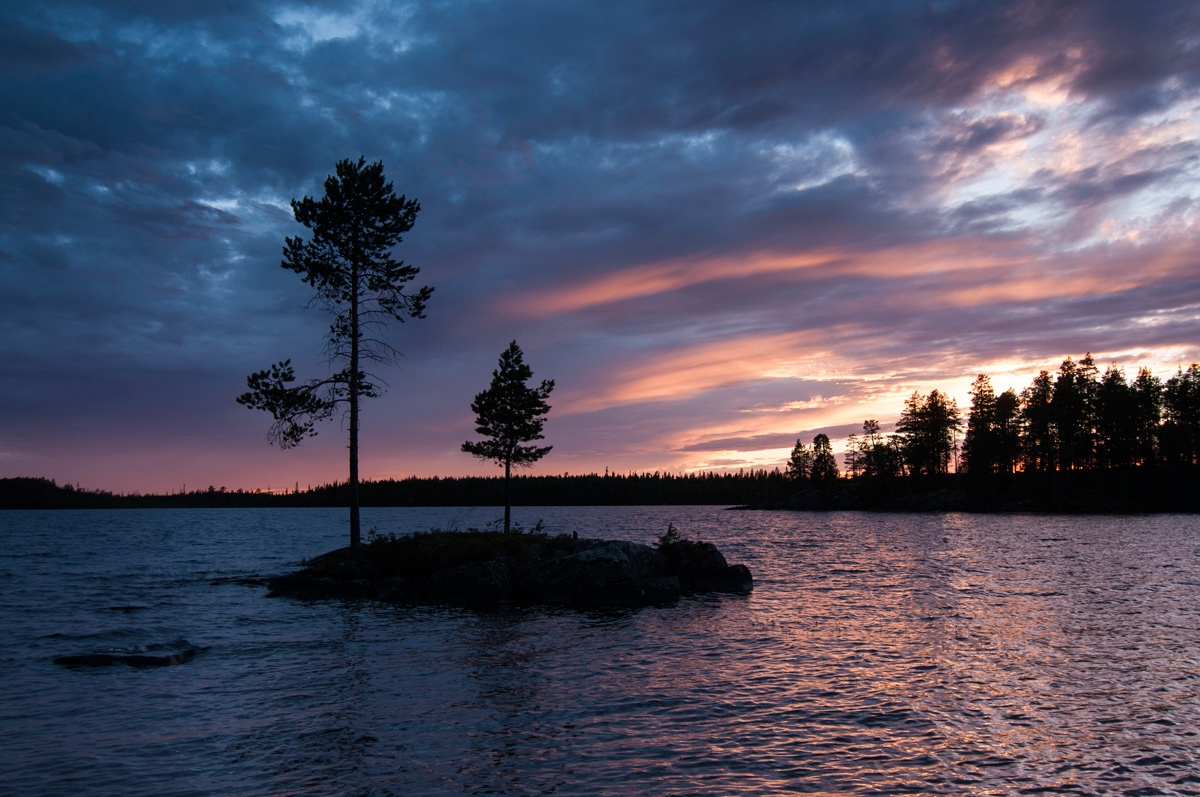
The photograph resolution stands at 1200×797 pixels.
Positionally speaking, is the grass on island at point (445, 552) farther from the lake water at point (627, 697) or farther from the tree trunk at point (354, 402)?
the lake water at point (627, 697)

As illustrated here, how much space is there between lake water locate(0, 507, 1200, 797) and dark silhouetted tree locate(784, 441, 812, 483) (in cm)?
16840

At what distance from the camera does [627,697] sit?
14469 mm

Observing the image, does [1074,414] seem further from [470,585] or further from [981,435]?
[470,585]

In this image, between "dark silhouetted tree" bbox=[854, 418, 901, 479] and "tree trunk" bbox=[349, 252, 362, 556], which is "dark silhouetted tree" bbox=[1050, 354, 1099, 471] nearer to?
"dark silhouetted tree" bbox=[854, 418, 901, 479]

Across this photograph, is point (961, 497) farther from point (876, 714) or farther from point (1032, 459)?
point (876, 714)

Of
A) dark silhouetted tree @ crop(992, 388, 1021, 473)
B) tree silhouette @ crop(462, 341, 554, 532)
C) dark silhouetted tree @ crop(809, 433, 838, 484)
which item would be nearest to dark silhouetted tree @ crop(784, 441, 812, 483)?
dark silhouetted tree @ crop(809, 433, 838, 484)

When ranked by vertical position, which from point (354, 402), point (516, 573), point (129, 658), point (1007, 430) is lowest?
point (129, 658)

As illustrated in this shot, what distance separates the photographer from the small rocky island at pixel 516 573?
29.6 m

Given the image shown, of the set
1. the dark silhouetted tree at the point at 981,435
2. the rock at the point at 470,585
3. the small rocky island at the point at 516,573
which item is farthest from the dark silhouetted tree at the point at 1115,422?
the rock at the point at 470,585

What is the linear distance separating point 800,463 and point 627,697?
7529 inches

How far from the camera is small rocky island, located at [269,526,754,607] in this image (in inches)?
1167

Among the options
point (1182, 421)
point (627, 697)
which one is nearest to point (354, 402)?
point (627, 697)

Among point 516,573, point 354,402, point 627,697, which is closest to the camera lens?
point 627,697

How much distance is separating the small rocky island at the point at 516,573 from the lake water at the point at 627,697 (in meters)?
2.30
